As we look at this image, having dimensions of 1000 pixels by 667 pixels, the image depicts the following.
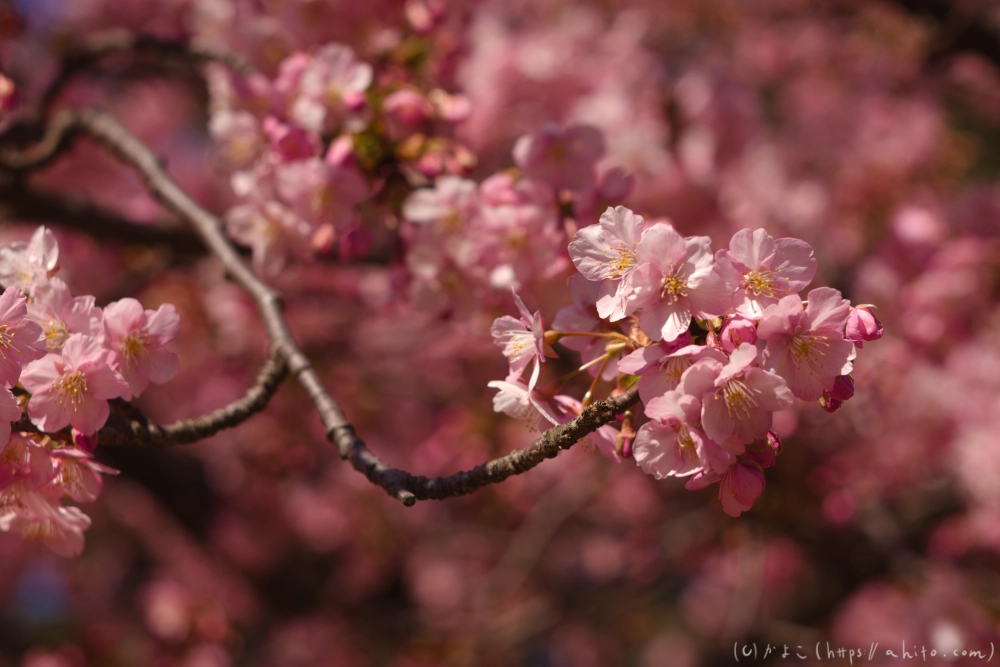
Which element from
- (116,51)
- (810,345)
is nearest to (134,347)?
(810,345)

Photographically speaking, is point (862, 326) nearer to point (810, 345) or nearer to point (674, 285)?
point (810, 345)

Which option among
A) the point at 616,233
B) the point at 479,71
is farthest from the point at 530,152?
the point at 479,71

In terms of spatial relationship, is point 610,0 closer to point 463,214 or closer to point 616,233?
point 463,214

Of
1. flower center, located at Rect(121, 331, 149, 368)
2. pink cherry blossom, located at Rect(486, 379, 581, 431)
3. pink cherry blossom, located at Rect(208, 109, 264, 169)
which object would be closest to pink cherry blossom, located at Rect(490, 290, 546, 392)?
pink cherry blossom, located at Rect(486, 379, 581, 431)

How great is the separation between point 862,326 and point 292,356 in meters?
0.84

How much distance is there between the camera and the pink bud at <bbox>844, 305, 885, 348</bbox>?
2.67ft

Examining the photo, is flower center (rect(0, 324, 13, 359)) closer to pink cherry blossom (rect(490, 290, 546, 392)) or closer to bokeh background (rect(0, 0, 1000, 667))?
pink cherry blossom (rect(490, 290, 546, 392))

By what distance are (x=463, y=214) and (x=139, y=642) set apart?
156 inches

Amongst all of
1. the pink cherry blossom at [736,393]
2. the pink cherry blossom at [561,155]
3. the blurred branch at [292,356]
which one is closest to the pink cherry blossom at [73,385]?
the blurred branch at [292,356]

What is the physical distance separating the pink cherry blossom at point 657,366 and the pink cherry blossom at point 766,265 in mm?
101

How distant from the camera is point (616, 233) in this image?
0.89 meters

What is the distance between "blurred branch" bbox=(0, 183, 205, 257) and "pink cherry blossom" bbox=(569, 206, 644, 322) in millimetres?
1398

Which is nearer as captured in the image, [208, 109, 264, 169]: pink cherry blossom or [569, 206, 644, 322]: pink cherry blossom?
[569, 206, 644, 322]: pink cherry blossom

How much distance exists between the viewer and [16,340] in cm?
86
